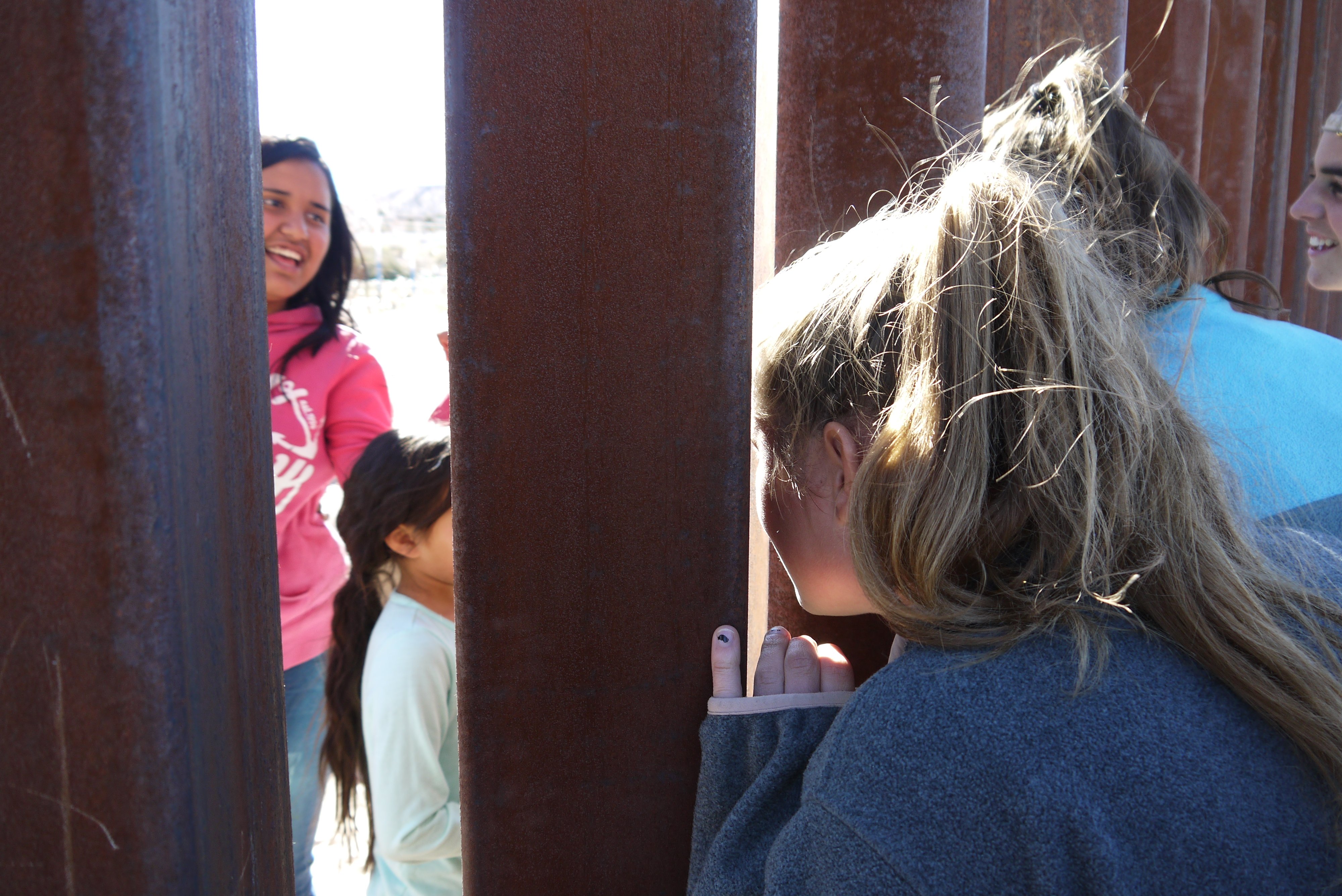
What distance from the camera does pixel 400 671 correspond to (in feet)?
7.74

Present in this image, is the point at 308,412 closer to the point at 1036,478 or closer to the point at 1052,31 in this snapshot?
the point at 1052,31

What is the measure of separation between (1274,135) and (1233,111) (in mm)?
962

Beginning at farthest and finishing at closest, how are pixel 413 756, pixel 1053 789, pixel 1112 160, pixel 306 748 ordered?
pixel 306 748 → pixel 413 756 → pixel 1112 160 → pixel 1053 789

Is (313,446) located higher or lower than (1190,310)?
lower

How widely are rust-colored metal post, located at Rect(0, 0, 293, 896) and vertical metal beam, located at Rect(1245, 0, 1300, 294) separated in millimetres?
4215

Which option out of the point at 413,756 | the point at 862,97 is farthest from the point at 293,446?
the point at 862,97

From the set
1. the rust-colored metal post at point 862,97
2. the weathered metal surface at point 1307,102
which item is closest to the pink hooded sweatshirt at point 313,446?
the rust-colored metal post at point 862,97

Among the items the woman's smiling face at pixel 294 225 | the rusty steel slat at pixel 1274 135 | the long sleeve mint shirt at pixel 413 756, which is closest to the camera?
the long sleeve mint shirt at pixel 413 756

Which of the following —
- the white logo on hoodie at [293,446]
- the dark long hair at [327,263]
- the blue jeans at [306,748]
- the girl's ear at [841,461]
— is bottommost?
the blue jeans at [306,748]

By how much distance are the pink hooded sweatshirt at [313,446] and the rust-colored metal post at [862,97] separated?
1.86 meters

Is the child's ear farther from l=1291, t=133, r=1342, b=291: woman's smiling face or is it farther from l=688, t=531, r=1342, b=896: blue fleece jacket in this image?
l=1291, t=133, r=1342, b=291: woman's smiling face

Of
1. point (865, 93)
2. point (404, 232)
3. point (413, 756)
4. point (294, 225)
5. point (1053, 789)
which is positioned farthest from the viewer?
point (404, 232)

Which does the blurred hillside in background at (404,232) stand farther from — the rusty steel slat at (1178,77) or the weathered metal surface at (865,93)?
the weathered metal surface at (865,93)

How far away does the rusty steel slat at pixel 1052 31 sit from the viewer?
2035mm
